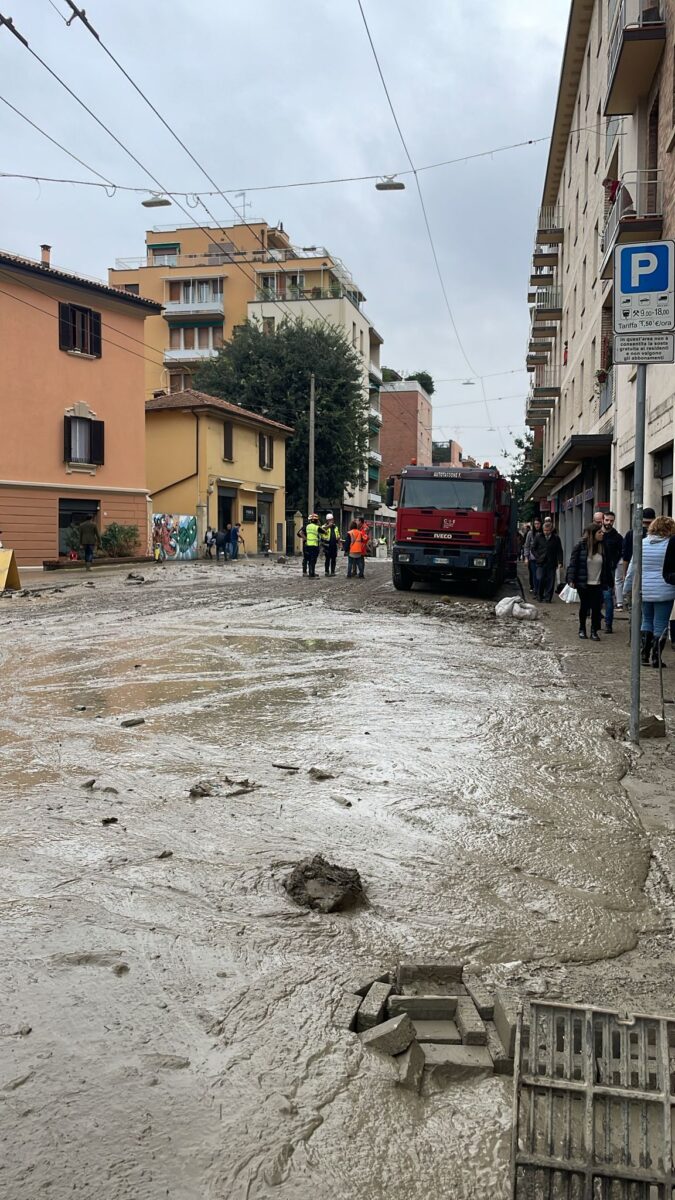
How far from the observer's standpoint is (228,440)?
42.8m

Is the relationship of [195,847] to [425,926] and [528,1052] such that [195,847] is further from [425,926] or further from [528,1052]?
[528,1052]

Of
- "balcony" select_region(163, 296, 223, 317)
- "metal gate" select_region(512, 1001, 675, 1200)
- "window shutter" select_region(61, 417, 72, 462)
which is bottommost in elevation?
"metal gate" select_region(512, 1001, 675, 1200)

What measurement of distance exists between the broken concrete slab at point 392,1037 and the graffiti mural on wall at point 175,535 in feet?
114

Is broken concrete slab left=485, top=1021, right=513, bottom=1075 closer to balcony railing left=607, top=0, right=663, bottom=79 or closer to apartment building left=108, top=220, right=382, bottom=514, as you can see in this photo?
balcony railing left=607, top=0, right=663, bottom=79

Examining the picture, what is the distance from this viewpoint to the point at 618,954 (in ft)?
10.9

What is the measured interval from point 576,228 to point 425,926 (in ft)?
112

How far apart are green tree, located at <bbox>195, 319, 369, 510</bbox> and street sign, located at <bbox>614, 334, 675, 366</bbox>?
146 ft

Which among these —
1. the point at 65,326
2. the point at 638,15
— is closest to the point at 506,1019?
the point at 638,15

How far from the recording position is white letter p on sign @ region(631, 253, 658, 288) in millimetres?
6301

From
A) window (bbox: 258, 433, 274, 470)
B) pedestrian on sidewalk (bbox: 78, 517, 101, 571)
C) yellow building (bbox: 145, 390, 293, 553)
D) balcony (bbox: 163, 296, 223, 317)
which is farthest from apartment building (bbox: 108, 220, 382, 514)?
pedestrian on sidewalk (bbox: 78, 517, 101, 571)

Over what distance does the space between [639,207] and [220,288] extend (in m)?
50.6

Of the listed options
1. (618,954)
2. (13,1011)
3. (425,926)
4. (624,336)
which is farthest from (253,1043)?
(624,336)

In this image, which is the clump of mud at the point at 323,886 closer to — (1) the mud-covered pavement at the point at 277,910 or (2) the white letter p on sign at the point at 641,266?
(1) the mud-covered pavement at the point at 277,910

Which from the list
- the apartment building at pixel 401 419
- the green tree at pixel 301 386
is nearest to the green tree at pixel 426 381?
the apartment building at pixel 401 419
